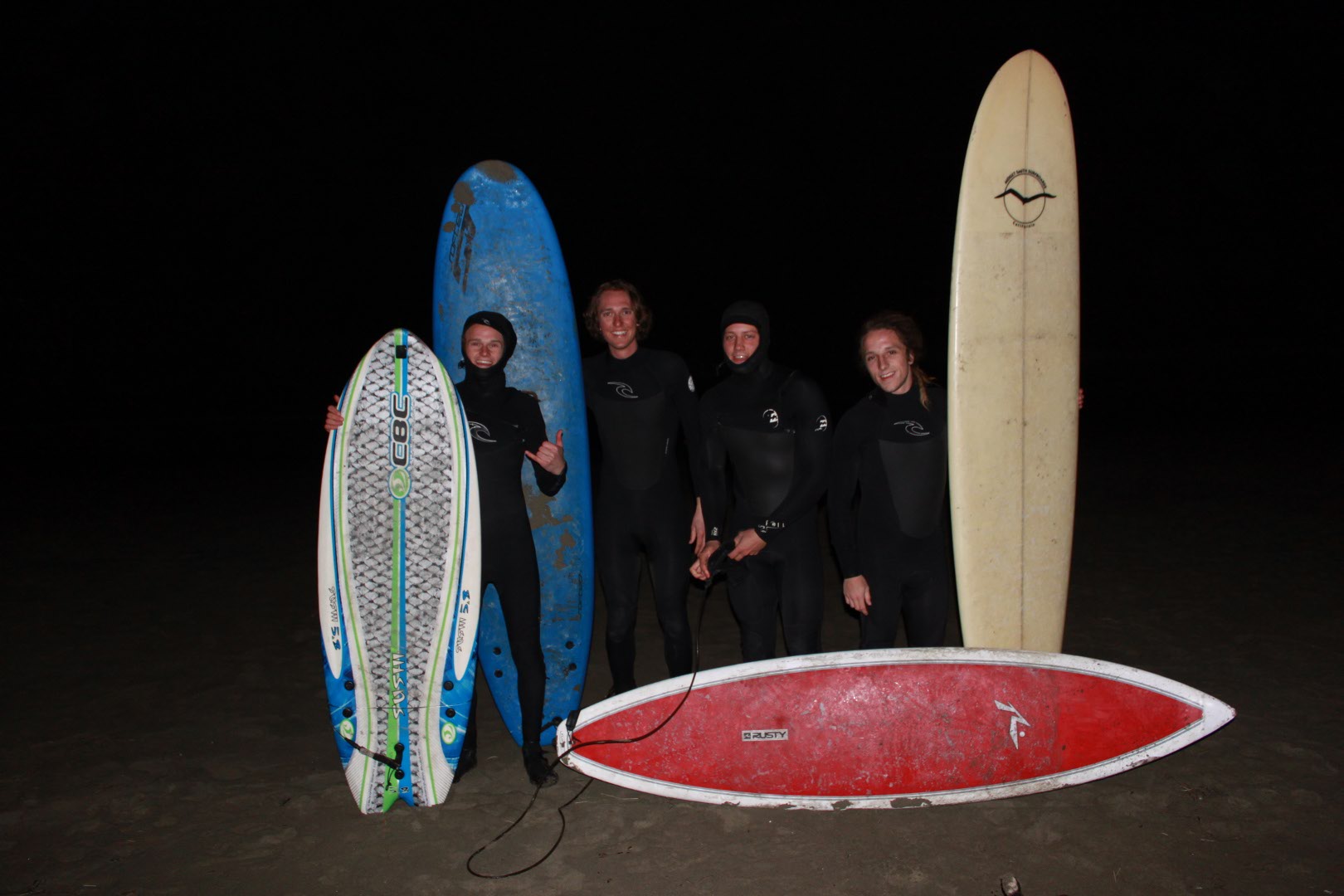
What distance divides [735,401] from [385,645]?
4.60ft

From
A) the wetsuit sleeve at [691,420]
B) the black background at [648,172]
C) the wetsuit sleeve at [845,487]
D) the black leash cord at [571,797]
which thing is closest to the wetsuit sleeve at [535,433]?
the wetsuit sleeve at [691,420]

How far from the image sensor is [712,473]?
3.04 meters

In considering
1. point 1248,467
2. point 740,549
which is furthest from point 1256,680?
point 1248,467

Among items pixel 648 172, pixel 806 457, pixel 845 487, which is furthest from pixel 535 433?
pixel 648 172

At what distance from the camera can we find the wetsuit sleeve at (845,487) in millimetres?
2824

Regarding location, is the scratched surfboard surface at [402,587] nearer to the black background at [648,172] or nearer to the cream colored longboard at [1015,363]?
the cream colored longboard at [1015,363]

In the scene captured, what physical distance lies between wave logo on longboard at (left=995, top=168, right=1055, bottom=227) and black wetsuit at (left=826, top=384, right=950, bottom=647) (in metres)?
0.99

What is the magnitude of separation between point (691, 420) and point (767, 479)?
0.36m

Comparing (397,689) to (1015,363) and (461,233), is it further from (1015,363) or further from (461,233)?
(1015,363)

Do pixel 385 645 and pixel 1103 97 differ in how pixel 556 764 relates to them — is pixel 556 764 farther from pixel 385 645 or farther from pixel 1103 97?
pixel 1103 97

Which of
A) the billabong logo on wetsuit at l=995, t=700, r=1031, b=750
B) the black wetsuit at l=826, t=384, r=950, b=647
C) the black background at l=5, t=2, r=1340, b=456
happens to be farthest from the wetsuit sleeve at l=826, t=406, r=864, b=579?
the black background at l=5, t=2, r=1340, b=456

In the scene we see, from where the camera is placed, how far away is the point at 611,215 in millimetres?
22625

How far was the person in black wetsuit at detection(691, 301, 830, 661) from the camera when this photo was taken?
9.30 ft

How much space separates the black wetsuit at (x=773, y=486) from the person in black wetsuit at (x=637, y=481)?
14 cm
